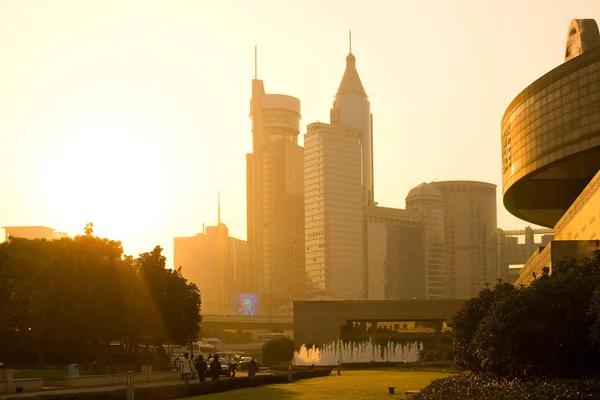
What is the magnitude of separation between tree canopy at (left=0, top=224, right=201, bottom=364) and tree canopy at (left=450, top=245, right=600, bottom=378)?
36.0 meters

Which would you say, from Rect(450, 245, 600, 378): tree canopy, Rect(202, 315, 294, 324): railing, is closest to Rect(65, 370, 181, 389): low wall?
Rect(450, 245, 600, 378): tree canopy

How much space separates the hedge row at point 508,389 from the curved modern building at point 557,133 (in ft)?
125

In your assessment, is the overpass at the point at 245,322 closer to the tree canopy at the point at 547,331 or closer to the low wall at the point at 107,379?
the low wall at the point at 107,379

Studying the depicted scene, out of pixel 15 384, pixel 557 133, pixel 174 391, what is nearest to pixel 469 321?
pixel 174 391

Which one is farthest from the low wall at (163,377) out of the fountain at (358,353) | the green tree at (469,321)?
the fountain at (358,353)

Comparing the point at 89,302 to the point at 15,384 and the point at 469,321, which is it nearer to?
the point at 15,384

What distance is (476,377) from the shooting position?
32812 millimetres

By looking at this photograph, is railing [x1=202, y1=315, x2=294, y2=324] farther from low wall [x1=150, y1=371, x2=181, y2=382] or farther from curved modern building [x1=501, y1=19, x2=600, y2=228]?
low wall [x1=150, y1=371, x2=181, y2=382]

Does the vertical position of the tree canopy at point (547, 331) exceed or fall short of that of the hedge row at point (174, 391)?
it exceeds it

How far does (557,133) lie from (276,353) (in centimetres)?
4928

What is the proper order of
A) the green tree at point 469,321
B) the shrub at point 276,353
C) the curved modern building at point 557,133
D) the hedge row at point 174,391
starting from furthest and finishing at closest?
the shrub at point 276,353 < the curved modern building at point 557,133 < the green tree at point 469,321 < the hedge row at point 174,391

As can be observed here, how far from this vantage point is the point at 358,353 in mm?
120750

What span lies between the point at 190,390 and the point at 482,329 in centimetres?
1704

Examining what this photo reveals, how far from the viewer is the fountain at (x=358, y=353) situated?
370 feet
